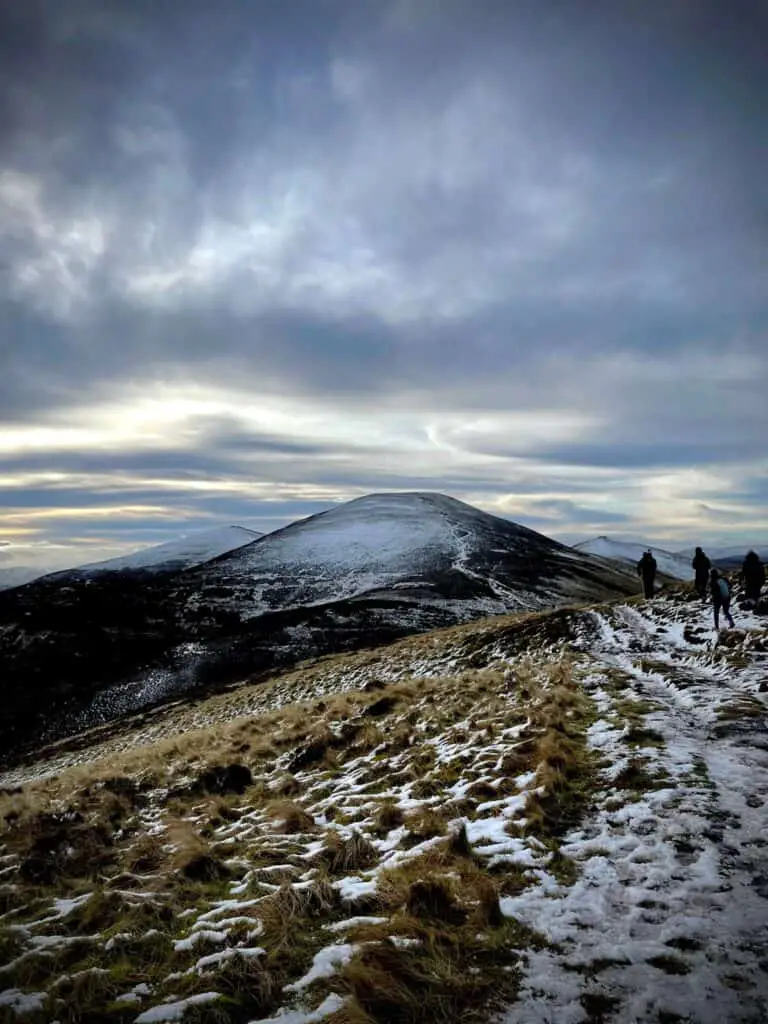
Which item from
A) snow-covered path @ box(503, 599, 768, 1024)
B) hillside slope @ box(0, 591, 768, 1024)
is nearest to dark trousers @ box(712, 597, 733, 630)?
hillside slope @ box(0, 591, 768, 1024)

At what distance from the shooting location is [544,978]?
442 cm

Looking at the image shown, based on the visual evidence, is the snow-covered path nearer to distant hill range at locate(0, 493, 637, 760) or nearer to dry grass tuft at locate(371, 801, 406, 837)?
dry grass tuft at locate(371, 801, 406, 837)

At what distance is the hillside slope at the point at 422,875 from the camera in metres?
4.43

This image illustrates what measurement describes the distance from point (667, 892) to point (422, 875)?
242 cm

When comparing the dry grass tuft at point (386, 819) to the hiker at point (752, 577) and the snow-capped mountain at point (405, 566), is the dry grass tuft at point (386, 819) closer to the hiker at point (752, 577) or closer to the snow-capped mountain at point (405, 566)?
the hiker at point (752, 577)

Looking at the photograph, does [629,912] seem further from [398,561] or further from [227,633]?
[398,561]

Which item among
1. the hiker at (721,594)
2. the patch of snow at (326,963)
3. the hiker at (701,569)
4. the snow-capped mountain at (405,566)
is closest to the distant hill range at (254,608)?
the snow-capped mountain at (405,566)

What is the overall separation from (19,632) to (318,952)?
3382 inches

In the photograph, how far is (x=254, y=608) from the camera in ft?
290

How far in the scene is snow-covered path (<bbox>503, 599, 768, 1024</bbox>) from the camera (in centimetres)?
410

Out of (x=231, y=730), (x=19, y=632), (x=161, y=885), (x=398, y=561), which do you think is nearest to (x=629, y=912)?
(x=161, y=885)

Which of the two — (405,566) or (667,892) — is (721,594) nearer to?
(667,892)

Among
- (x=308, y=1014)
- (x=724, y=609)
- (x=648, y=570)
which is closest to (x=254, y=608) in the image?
(x=648, y=570)

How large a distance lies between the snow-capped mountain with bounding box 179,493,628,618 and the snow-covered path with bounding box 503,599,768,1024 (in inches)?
2760
